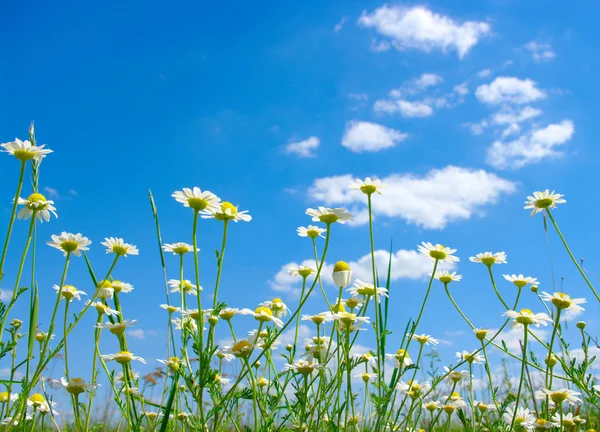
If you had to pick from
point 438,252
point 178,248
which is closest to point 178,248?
point 178,248

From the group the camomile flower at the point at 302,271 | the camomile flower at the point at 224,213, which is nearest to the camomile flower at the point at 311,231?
the camomile flower at the point at 302,271

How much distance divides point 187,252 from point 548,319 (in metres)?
2.48

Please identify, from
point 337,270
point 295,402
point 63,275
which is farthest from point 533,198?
point 63,275

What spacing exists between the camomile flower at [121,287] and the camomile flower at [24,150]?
1027mm

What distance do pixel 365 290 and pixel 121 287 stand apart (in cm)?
158

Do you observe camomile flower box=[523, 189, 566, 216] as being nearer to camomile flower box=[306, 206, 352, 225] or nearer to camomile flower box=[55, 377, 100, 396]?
camomile flower box=[306, 206, 352, 225]

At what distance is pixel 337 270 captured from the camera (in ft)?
10.7

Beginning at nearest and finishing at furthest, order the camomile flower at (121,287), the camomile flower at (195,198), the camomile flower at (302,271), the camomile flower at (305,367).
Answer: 1. the camomile flower at (195,198)
2. the camomile flower at (305,367)
3. the camomile flower at (121,287)
4. the camomile flower at (302,271)

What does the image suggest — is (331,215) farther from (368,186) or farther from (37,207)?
(37,207)

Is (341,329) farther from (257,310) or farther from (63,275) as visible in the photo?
(63,275)

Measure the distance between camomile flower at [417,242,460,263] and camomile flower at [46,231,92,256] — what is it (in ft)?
7.42

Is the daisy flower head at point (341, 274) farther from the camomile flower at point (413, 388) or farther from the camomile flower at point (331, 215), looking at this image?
the camomile flower at point (413, 388)

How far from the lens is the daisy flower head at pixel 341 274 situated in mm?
3227

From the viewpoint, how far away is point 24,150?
286cm
